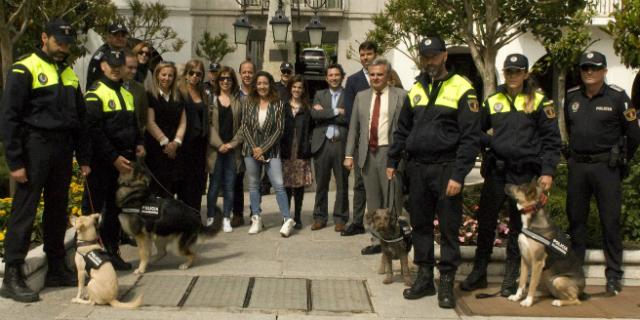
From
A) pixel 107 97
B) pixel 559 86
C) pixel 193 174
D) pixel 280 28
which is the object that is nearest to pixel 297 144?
pixel 193 174

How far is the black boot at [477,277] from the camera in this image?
6.57 m

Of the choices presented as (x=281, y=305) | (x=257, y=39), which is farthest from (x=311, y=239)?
(x=257, y=39)

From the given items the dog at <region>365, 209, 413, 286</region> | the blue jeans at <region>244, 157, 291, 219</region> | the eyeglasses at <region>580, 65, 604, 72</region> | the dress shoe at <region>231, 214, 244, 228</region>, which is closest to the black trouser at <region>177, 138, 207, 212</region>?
the blue jeans at <region>244, 157, 291, 219</region>

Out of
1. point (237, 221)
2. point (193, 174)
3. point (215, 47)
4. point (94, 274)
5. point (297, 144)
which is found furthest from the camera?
point (215, 47)

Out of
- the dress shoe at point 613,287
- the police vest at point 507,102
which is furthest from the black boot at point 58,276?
the dress shoe at point 613,287

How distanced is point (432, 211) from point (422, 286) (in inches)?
25.7

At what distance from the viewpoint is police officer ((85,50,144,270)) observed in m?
6.81

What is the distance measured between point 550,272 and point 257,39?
2556 centimetres

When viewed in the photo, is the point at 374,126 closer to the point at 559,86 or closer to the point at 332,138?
the point at 332,138

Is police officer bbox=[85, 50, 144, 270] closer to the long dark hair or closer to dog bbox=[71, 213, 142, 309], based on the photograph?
dog bbox=[71, 213, 142, 309]

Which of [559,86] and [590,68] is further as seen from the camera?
[559,86]

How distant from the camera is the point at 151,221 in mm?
6871

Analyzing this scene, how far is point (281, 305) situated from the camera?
19.7ft

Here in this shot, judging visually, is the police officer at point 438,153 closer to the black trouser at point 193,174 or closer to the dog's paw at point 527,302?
the dog's paw at point 527,302
